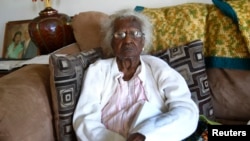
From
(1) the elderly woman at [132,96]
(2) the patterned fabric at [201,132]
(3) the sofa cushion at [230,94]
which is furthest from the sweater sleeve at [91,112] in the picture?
(3) the sofa cushion at [230,94]

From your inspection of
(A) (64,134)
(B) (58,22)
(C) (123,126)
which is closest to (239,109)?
(C) (123,126)

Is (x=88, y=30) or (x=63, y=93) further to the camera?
(x=88, y=30)

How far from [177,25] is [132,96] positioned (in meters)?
0.49

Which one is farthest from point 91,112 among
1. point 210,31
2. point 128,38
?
point 210,31

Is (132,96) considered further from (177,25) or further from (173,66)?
(177,25)

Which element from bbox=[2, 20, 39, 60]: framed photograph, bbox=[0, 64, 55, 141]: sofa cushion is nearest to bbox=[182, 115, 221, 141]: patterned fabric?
bbox=[0, 64, 55, 141]: sofa cushion

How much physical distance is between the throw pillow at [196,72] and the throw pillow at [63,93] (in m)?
0.49

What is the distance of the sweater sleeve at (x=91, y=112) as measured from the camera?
3.98 ft

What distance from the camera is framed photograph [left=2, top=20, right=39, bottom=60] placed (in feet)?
7.47

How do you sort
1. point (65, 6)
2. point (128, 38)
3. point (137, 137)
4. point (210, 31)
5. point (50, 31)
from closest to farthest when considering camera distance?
point (137, 137) < point (128, 38) < point (210, 31) < point (50, 31) < point (65, 6)

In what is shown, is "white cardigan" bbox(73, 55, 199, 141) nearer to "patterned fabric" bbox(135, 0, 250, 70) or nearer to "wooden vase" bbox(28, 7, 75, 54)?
"patterned fabric" bbox(135, 0, 250, 70)

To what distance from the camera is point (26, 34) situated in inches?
90.4

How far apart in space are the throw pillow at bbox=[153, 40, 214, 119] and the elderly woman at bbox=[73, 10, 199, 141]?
0.11m

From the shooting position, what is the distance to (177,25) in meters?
1.56
